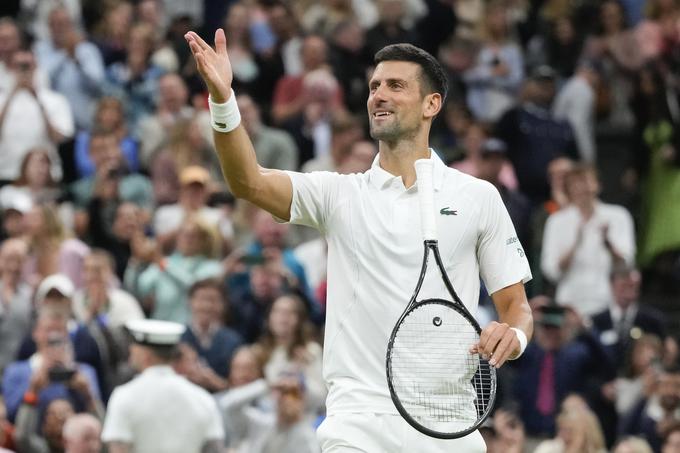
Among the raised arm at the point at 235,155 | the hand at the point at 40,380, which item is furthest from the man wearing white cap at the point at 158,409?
the raised arm at the point at 235,155

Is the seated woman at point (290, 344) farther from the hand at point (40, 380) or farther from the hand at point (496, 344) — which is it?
the hand at point (496, 344)

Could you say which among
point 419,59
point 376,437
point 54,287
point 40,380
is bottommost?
point 40,380

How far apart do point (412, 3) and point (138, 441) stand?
9.12 m

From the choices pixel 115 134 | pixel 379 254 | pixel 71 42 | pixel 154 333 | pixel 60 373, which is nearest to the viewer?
pixel 379 254

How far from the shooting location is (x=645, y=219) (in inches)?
675

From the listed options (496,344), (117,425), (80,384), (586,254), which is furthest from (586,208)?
(496,344)

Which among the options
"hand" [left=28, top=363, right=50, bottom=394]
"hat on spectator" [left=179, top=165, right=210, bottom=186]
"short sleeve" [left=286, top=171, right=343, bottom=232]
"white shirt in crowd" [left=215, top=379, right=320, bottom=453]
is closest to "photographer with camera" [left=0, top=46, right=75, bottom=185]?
"hat on spectator" [left=179, top=165, right=210, bottom=186]

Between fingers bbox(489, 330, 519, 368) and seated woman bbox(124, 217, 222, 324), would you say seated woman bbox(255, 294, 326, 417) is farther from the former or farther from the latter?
fingers bbox(489, 330, 519, 368)

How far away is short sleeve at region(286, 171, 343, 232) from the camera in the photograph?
672cm

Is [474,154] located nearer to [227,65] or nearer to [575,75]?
[575,75]

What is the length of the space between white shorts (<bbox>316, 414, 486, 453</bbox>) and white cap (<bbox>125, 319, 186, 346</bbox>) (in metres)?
4.35

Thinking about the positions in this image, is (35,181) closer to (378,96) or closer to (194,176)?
(194,176)

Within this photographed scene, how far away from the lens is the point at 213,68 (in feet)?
21.0

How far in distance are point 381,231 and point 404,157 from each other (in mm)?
326
